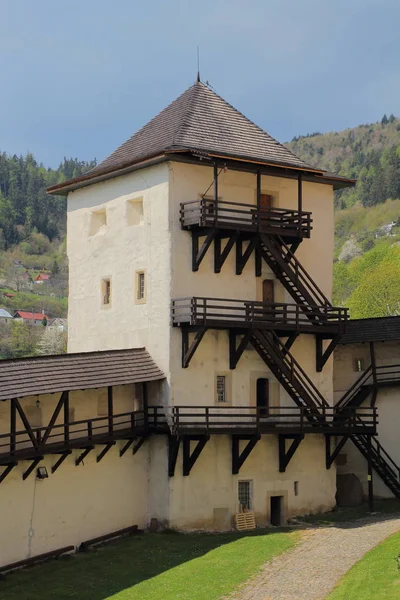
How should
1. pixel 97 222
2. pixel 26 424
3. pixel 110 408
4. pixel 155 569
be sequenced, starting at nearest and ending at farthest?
pixel 155 569 < pixel 26 424 < pixel 110 408 < pixel 97 222

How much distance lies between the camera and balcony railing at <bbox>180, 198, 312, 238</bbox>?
44.6m

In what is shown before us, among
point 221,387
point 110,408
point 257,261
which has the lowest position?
point 110,408

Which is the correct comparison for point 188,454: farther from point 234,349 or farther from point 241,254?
point 241,254

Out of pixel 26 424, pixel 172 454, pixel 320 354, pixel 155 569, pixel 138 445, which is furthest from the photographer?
pixel 320 354

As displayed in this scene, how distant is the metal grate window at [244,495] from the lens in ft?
151

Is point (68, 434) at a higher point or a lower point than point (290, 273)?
lower

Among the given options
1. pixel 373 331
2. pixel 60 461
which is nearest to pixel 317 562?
pixel 60 461

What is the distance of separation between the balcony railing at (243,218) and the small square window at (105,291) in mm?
5723

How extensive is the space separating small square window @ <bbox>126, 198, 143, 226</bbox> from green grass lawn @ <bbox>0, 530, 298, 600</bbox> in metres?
13.2

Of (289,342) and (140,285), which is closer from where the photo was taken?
(140,285)

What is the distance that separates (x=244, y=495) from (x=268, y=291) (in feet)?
29.0

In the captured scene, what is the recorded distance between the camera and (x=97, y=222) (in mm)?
50062

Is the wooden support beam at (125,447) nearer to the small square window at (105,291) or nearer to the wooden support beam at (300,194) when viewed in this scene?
the small square window at (105,291)

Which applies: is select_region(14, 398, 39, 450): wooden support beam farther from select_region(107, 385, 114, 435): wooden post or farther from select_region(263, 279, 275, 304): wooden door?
select_region(263, 279, 275, 304): wooden door
